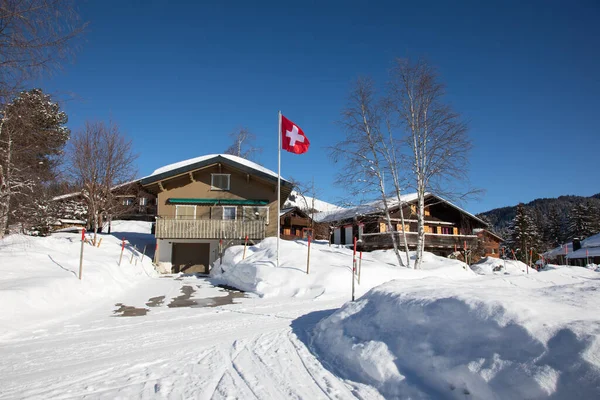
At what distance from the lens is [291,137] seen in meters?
14.1

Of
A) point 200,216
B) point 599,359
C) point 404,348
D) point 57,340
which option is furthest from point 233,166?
point 599,359

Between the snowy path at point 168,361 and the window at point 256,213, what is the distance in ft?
47.7

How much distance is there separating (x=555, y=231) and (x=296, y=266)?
71.1m

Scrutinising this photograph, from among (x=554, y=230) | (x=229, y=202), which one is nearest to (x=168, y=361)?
(x=229, y=202)

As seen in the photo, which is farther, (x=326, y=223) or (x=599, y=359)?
(x=326, y=223)

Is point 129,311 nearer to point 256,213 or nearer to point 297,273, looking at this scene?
point 297,273

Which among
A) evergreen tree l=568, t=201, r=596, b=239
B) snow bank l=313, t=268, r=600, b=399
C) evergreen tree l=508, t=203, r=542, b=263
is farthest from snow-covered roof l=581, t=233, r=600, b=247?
snow bank l=313, t=268, r=600, b=399

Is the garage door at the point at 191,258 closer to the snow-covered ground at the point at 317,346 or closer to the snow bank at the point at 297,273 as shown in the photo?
the snow bank at the point at 297,273

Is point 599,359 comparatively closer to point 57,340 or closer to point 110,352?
point 110,352

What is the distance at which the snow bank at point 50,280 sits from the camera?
716 centimetres

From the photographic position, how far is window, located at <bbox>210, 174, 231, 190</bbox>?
2264cm

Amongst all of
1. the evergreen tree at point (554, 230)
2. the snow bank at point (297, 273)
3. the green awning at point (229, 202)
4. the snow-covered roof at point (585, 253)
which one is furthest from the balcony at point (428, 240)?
the evergreen tree at point (554, 230)

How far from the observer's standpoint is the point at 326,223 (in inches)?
1501

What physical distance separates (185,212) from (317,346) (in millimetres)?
18429
